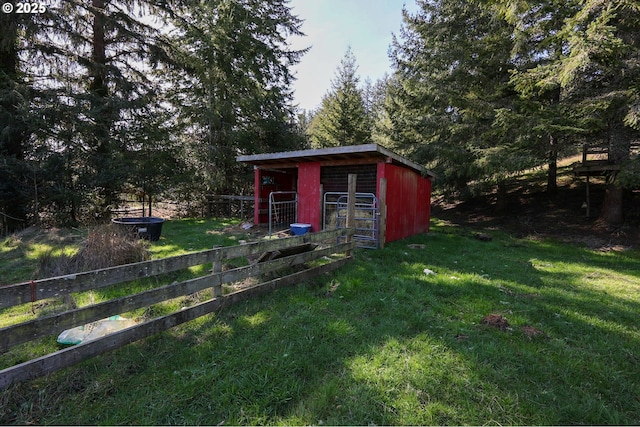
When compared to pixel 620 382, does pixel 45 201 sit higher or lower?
higher

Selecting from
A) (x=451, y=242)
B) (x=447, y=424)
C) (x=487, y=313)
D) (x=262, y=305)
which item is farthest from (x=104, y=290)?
(x=451, y=242)

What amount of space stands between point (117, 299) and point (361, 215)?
6.27m

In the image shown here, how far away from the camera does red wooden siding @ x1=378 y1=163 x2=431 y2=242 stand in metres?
7.83

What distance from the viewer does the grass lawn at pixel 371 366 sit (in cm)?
200

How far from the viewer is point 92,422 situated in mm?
1862

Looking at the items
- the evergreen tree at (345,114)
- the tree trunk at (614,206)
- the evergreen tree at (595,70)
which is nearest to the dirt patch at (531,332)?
the evergreen tree at (595,70)

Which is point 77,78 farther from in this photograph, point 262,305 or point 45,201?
point 262,305

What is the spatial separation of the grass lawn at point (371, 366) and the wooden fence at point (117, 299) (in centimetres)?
15

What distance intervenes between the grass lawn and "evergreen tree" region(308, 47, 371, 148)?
1560 cm

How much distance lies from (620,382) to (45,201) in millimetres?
14536

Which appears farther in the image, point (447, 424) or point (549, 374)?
point (549, 374)

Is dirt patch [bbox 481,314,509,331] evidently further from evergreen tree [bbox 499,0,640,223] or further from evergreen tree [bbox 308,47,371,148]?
evergreen tree [bbox 308,47,371,148]

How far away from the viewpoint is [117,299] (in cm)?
243

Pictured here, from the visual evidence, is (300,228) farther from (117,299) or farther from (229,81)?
(229,81)
